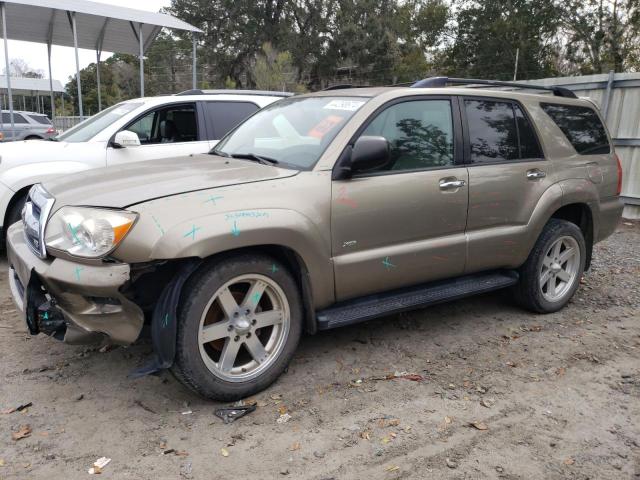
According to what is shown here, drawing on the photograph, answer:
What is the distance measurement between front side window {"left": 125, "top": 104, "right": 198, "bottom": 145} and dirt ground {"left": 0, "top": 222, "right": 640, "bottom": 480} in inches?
109

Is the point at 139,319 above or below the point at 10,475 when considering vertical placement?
above

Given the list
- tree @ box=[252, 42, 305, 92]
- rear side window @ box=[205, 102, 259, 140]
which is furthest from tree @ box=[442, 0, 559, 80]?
rear side window @ box=[205, 102, 259, 140]

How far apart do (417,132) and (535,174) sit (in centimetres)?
118

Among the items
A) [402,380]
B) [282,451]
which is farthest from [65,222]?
[402,380]

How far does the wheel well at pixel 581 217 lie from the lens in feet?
15.9

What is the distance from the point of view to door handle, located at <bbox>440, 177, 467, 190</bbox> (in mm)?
3865

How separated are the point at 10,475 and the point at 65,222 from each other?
1266 millimetres

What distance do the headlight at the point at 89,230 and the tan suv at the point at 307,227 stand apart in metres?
0.01

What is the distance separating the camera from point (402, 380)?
354cm

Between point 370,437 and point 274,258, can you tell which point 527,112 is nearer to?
point 274,258

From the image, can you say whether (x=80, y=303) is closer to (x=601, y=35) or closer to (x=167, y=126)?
(x=167, y=126)

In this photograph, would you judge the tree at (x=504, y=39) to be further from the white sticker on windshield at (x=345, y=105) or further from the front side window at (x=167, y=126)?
the white sticker on windshield at (x=345, y=105)

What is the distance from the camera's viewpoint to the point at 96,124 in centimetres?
644

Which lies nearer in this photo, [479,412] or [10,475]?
[10,475]
